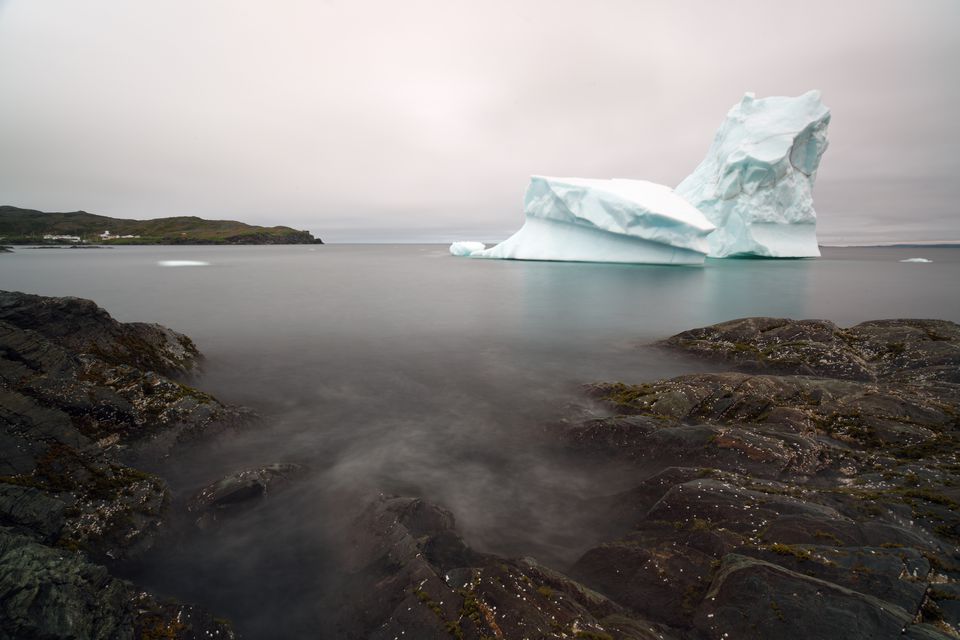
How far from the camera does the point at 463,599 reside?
357cm

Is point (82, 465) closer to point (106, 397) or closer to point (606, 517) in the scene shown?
point (106, 397)

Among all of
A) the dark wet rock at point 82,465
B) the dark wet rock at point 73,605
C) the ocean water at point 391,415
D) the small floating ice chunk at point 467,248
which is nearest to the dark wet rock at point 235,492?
the ocean water at point 391,415

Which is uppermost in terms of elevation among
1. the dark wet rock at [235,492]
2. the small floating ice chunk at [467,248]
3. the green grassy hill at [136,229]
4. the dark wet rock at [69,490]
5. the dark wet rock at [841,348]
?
the green grassy hill at [136,229]

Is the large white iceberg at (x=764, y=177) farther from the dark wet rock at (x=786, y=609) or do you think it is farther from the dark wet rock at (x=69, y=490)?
the dark wet rock at (x=69, y=490)

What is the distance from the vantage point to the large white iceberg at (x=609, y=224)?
131 ft

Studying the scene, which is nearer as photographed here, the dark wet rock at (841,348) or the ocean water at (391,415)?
the ocean water at (391,415)

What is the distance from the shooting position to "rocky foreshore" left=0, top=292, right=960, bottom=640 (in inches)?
125

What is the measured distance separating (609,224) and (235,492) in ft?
136

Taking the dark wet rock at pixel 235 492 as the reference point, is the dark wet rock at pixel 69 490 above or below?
above

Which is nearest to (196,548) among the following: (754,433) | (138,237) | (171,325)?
(754,433)

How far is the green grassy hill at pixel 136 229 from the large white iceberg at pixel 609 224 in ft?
426

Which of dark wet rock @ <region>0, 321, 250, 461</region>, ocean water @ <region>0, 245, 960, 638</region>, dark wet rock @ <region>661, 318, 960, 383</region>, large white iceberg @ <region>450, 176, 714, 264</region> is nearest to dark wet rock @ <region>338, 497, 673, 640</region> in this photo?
ocean water @ <region>0, 245, 960, 638</region>

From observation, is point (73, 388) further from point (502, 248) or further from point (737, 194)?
point (737, 194)

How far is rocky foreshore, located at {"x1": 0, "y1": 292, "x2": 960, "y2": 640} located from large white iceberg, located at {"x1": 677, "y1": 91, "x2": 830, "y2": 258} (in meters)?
47.3
